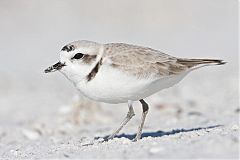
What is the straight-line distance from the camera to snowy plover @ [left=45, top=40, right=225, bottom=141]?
5992 mm

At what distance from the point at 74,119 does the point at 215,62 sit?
3.42 meters

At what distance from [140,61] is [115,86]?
37 centimetres

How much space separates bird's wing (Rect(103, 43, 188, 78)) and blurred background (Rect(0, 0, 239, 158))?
305 cm

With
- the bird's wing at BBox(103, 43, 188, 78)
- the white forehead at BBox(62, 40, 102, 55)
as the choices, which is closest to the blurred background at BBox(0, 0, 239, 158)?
the bird's wing at BBox(103, 43, 188, 78)

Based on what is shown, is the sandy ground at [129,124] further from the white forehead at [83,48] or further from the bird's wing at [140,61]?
the white forehead at [83,48]

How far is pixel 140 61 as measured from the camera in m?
6.15

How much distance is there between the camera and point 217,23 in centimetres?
1981

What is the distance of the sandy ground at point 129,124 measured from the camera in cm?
525

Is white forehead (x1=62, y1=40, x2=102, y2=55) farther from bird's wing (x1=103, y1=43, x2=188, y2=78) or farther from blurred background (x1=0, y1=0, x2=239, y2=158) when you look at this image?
blurred background (x1=0, y1=0, x2=239, y2=158)

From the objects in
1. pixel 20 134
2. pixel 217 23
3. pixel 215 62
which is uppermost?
pixel 217 23

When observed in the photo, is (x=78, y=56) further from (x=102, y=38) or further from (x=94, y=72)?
(x=102, y=38)

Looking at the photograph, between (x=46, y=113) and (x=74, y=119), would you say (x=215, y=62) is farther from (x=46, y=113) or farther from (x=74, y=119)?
(x=46, y=113)

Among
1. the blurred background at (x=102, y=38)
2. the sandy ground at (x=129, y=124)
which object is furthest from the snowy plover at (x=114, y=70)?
the blurred background at (x=102, y=38)

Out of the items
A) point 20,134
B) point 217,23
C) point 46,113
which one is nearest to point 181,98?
point 46,113
